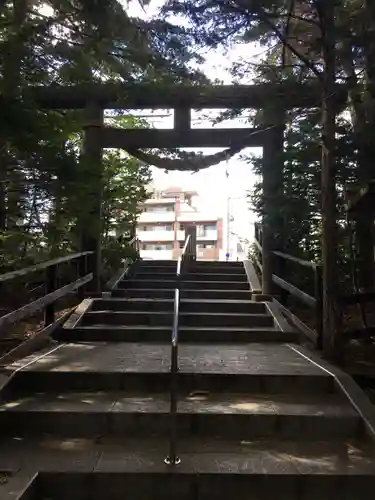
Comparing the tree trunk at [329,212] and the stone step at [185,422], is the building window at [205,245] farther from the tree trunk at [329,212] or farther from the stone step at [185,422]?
the stone step at [185,422]

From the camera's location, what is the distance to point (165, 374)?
4.13 metres

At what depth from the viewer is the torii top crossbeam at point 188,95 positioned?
187 inches

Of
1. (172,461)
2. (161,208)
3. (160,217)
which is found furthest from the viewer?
(161,208)

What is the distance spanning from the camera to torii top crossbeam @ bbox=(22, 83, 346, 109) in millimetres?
4754

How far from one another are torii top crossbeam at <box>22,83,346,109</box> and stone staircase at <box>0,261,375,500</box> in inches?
96.1

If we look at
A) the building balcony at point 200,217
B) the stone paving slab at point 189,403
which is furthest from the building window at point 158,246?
the stone paving slab at point 189,403

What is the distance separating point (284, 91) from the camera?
187 inches

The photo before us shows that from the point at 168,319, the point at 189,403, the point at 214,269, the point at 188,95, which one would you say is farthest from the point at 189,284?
the point at 189,403

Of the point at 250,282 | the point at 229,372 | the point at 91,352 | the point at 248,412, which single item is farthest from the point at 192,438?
the point at 250,282

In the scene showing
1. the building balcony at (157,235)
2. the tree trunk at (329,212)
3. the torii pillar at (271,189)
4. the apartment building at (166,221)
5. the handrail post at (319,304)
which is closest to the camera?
the tree trunk at (329,212)

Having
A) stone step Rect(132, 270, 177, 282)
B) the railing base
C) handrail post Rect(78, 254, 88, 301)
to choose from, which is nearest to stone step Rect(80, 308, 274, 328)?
handrail post Rect(78, 254, 88, 301)

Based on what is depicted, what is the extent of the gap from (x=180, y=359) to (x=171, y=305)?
216 centimetres

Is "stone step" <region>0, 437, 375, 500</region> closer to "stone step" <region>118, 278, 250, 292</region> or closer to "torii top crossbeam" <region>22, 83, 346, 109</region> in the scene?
"torii top crossbeam" <region>22, 83, 346, 109</region>

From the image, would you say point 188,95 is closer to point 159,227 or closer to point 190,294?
point 190,294
